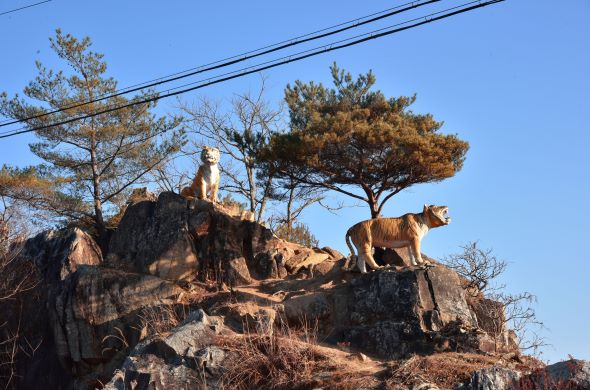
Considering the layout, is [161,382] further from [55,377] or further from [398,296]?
[55,377]

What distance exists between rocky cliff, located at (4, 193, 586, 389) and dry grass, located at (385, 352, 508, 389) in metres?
0.11

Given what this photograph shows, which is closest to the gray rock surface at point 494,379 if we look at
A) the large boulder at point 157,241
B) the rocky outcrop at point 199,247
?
the rocky outcrop at point 199,247

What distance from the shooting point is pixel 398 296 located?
16500mm

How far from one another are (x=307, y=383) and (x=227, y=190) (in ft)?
53.7

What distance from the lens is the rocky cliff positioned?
14289 mm

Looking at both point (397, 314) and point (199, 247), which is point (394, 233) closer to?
point (397, 314)

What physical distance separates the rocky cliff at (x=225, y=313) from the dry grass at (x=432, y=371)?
105 mm

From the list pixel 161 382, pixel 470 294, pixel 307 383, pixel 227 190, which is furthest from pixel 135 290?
pixel 227 190

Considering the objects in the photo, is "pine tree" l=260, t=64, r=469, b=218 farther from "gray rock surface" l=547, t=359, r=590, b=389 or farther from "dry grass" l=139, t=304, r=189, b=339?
"gray rock surface" l=547, t=359, r=590, b=389

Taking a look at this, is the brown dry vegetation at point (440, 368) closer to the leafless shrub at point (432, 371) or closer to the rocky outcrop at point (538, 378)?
the leafless shrub at point (432, 371)

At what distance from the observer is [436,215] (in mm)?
18031

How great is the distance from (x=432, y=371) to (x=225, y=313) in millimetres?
5034

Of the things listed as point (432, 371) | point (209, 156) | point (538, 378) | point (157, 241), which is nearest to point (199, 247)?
point (157, 241)

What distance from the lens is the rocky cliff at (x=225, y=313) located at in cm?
1429
